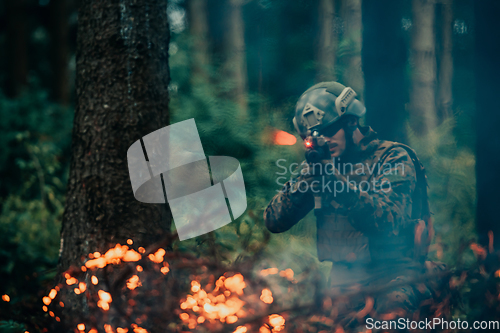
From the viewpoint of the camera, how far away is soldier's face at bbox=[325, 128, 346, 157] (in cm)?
188

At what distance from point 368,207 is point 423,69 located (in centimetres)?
76

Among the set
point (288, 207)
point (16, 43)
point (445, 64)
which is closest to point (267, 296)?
point (288, 207)

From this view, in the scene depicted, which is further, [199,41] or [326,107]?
[199,41]

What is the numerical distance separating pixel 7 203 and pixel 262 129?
5.36 meters

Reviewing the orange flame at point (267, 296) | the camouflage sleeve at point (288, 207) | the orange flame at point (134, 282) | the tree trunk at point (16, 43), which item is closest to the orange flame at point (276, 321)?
the orange flame at point (267, 296)

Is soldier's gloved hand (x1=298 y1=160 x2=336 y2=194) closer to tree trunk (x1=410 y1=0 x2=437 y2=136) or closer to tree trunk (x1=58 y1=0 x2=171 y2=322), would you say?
tree trunk (x1=410 y1=0 x2=437 y2=136)

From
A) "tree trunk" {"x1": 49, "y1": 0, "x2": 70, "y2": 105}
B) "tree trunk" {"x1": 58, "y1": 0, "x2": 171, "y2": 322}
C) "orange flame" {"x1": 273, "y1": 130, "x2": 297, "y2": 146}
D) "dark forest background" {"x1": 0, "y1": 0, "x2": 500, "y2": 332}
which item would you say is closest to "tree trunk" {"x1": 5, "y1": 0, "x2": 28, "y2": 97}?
"tree trunk" {"x1": 49, "y1": 0, "x2": 70, "y2": 105}

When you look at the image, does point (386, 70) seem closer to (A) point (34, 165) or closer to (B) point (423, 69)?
(B) point (423, 69)

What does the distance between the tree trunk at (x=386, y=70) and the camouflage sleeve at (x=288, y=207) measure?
0.51 meters

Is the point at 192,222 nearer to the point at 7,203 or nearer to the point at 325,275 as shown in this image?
the point at 325,275

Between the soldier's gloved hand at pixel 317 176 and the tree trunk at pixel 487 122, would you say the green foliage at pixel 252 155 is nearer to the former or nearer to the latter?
the soldier's gloved hand at pixel 317 176

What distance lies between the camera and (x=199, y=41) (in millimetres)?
2469

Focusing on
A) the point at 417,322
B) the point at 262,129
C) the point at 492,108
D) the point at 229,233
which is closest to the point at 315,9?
the point at 262,129

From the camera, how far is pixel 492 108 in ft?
5.96
